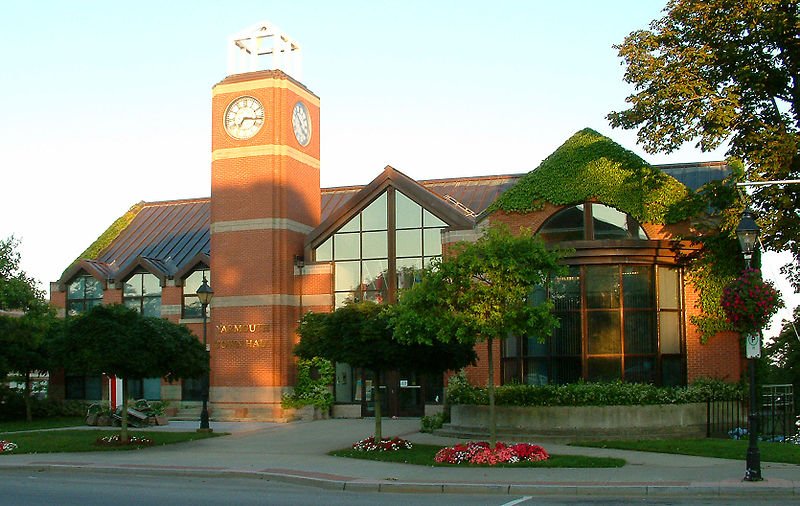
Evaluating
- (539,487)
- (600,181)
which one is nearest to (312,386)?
(600,181)

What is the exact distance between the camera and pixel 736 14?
25.6 m

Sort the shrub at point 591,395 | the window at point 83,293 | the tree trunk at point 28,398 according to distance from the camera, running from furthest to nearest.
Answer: the window at point 83,293
the tree trunk at point 28,398
the shrub at point 591,395

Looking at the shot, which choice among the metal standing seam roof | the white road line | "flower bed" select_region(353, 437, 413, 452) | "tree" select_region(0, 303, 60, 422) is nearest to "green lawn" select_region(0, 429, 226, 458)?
"tree" select_region(0, 303, 60, 422)

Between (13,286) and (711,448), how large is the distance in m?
31.8

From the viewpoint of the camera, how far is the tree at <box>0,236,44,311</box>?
136 ft

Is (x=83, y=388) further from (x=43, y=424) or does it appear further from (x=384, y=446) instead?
(x=384, y=446)

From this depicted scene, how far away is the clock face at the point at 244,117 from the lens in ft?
119

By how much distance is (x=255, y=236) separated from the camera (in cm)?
3566

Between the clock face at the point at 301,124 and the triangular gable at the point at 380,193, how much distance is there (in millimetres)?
3762

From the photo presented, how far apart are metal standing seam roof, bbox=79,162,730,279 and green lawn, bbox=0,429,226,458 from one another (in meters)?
10.8

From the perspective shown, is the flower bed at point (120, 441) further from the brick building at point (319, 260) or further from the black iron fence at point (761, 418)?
the black iron fence at point (761, 418)

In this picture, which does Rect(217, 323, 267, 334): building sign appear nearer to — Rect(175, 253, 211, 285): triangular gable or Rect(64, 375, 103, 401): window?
Rect(175, 253, 211, 285): triangular gable

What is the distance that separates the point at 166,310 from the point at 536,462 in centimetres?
2309

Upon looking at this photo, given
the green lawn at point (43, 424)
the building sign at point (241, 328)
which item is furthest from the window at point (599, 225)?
the green lawn at point (43, 424)
